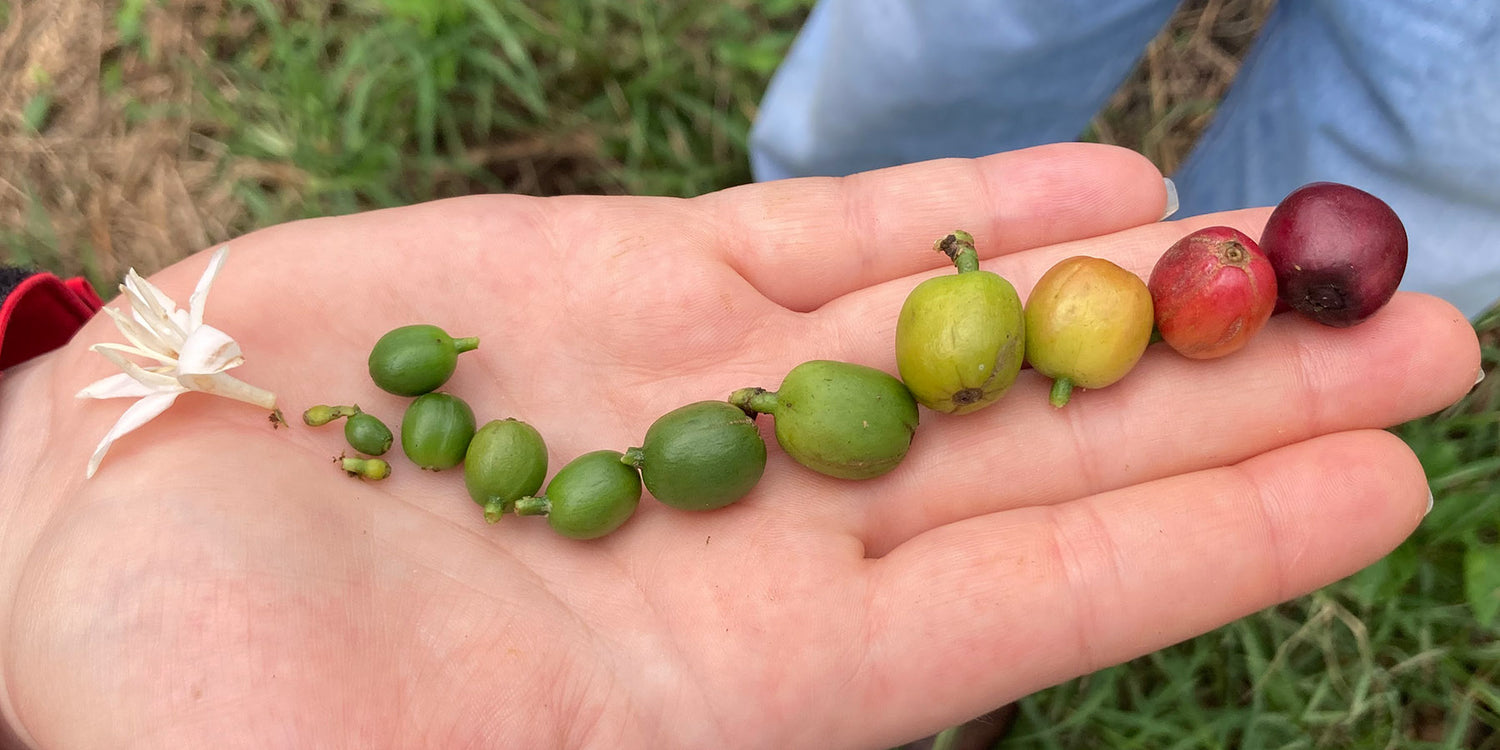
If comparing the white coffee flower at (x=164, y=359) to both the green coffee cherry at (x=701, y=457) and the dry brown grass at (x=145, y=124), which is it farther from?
the dry brown grass at (x=145, y=124)

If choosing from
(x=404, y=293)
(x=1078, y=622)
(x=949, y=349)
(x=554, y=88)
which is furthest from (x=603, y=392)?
(x=554, y=88)

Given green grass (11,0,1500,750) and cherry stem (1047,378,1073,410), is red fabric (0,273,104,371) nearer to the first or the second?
green grass (11,0,1500,750)

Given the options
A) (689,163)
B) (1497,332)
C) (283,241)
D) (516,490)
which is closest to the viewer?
(516,490)

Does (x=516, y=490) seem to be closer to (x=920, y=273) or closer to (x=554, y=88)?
(x=920, y=273)

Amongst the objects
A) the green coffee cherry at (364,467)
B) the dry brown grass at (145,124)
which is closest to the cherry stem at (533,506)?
the green coffee cherry at (364,467)

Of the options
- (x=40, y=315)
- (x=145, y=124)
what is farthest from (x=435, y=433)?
(x=145, y=124)

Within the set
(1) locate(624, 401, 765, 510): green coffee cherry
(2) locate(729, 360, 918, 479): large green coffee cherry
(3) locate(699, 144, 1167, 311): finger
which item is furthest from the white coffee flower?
(3) locate(699, 144, 1167, 311): finger

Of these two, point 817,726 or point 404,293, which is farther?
point 404,293
